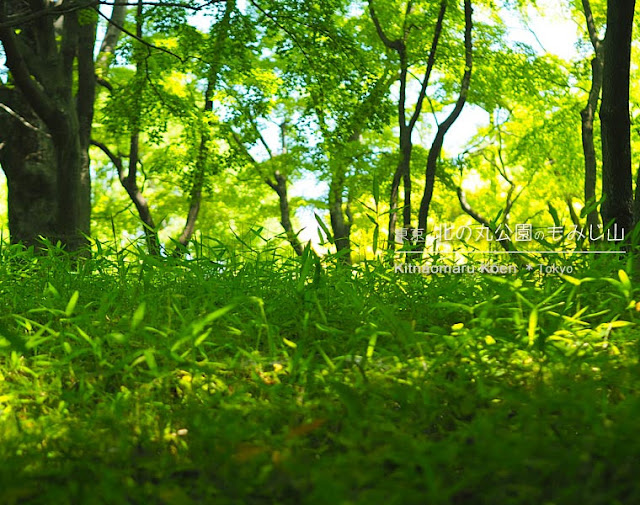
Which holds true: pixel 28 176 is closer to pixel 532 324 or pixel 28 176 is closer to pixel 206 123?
pixel 206 123

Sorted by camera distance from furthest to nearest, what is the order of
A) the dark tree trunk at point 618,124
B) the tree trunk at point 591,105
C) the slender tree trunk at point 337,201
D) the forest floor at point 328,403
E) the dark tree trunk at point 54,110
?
the slender tree trunk at point 337,201, the tree trunk at point 591,105, the dark tree trunk at point 54,110, the dark tree trunk at point 618,124, the forest floor at point 328,403

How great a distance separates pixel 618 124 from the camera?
518 centimetres

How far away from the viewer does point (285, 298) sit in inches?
133

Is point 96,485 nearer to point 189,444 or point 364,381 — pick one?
point 189,444

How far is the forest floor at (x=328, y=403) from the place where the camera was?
155cm

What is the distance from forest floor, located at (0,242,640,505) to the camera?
155cm

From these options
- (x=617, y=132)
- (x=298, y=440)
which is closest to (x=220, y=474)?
(x=298, y=440)

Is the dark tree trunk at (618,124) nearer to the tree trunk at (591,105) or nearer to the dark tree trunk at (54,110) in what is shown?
the dark tree trunk at (54,110)

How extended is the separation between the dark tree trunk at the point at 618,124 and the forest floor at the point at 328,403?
1674mm

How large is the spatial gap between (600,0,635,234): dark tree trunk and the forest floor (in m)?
1.67

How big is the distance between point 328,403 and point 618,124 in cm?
421

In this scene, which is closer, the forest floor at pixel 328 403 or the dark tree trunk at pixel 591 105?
the forest floor at pixel 328 403

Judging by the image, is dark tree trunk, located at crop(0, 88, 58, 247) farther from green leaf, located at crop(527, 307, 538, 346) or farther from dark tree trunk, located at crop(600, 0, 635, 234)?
green leaf, located at crop(527, 307, 538, 346)

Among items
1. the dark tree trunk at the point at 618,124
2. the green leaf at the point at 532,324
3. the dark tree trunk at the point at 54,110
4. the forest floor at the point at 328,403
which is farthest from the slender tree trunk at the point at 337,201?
the green leaf at the point at 532,324
